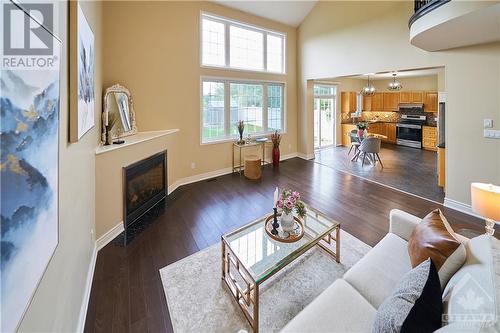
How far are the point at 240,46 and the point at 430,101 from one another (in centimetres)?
746

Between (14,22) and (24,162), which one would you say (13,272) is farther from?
(14,22)

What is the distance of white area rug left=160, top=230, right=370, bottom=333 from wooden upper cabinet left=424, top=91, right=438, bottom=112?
8.51 m

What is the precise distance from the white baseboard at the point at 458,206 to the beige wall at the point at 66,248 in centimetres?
481

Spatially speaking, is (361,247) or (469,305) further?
(361,247)

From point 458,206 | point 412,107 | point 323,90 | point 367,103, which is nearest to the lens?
point 458,206

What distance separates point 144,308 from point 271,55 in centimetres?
620

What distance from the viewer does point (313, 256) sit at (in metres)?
2.50

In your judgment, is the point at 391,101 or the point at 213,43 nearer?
the point at 213,43

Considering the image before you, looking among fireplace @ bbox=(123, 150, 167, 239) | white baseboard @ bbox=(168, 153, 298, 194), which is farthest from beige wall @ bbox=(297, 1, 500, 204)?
fireplace @ bbox=(123, 150, 167, 239)

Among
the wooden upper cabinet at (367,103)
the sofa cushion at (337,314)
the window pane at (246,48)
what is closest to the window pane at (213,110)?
the window pane at (246,48)

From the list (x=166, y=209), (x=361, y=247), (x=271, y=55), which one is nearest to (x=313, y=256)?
(x=361, y=247)

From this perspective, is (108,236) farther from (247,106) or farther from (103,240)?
(247,106)

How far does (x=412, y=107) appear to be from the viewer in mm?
8930

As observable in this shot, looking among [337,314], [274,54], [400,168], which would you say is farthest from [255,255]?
[274,54]
